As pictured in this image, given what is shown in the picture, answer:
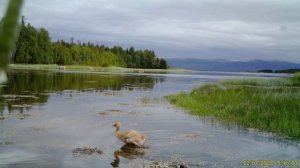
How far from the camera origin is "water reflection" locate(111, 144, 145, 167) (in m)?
15.1

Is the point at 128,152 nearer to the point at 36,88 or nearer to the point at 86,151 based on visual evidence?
the point at 86,151

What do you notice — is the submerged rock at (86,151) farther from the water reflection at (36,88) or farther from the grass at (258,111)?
the grass at (258,111)

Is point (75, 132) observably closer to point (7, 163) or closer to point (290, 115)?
point (7, 163)

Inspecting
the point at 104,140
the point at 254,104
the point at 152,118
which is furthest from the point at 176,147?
the point at 254,104

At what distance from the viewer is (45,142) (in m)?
16.8

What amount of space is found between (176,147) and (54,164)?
5.55 meters
